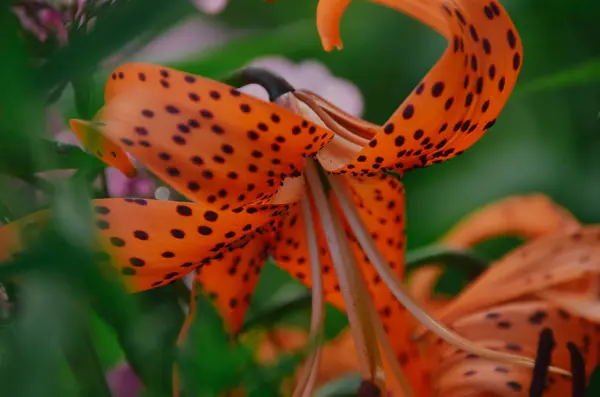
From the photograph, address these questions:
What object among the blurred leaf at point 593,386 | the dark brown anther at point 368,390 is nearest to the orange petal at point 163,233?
the dark brown anther at point 368,390

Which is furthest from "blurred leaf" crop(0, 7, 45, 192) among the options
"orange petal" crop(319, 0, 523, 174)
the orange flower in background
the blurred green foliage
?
the orange flower in background

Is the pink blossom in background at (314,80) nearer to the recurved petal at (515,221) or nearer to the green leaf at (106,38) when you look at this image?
the recurved petal at (515,221)

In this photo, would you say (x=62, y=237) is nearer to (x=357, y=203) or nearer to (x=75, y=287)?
(x=75, y=287)

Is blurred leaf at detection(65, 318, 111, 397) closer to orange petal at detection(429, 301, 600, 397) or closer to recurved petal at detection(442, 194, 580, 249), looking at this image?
orange petal at detection(429, 301, 600, 397)

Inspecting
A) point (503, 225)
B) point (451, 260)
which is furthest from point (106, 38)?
point (503, 225)

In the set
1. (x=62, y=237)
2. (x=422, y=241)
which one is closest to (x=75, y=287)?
(x=62, y=237)
